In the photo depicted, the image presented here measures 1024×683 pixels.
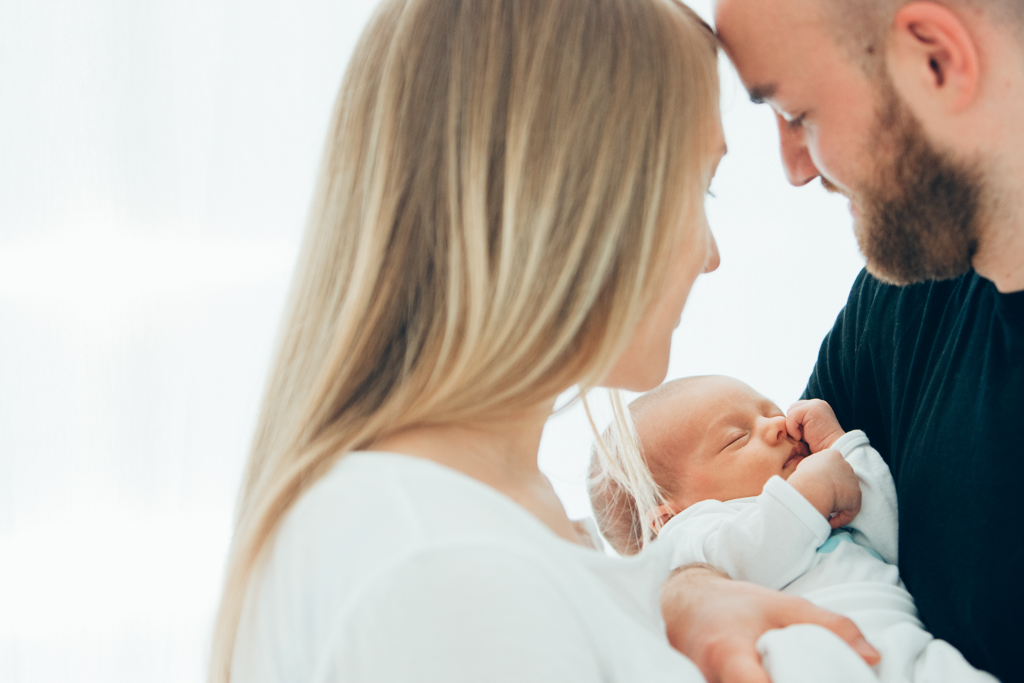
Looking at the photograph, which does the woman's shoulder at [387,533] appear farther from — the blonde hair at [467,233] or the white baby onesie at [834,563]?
the white baby onesie at [834,563]

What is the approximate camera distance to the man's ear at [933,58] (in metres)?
0.97

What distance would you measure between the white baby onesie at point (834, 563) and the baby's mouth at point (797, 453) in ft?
0.33

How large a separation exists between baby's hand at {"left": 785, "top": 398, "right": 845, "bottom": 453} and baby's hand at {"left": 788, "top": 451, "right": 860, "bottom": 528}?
0.13 metres

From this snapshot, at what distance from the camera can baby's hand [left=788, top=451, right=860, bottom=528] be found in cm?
118

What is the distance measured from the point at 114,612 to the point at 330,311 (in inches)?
43.1

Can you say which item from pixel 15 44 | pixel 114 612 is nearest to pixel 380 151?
pixel 15 44

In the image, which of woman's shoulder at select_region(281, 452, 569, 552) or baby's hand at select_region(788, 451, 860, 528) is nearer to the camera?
woman's shoulder at select_region(281, 452, 569, 552)

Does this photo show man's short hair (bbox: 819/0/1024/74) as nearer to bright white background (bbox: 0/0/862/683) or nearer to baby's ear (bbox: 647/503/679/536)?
baby's ear (bbox: 647/503/679/536)

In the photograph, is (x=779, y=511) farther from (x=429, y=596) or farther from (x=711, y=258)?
(x=429, y=596)

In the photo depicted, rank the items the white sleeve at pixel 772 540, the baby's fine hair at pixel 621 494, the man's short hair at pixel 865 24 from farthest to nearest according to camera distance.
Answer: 1. the baby's fine hair at pixel 621 494
2. the white sleeve at pixel 772 540
3. the man's short hair at pixel 865 24

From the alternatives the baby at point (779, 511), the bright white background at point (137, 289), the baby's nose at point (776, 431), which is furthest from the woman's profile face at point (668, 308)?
the bright white background at point (137, 289)

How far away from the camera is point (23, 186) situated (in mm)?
1433

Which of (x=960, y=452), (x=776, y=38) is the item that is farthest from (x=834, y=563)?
(x=776, y=38)

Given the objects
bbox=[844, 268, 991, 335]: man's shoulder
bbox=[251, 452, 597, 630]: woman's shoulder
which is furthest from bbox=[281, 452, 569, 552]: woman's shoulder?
bbox=[844, 268, 991, 335]: man's shoulder
